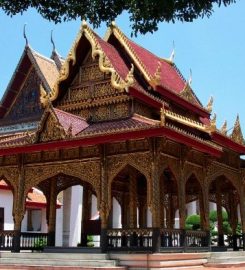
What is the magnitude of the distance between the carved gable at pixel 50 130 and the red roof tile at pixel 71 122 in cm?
15

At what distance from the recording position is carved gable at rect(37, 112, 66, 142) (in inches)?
578

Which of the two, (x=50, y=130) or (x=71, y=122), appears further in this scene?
(x=71, y=122)

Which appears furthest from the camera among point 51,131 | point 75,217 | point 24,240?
A: point 75,217

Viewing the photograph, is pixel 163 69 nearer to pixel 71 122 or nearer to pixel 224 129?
pixel 224 129

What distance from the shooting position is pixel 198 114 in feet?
60.4

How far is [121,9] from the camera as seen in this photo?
25.6ft

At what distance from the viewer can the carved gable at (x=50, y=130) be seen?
48.2 feet

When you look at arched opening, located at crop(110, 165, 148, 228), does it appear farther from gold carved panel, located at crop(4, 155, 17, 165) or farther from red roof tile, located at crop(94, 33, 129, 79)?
gold carved panel, located at crop(4, 155, 17, 165)

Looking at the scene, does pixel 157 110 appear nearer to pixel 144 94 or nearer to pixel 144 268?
pixel 144 94

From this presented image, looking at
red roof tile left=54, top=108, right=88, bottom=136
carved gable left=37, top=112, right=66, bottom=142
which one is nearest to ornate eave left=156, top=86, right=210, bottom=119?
red roof tile left=54, top=108, right=88, bottom=136

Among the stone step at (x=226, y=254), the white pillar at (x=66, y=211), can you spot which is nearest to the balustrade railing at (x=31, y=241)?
the stone step at (x=226, y=254)

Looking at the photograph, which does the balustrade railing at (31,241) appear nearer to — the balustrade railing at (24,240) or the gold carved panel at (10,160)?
the balustrade railing at (24,240)

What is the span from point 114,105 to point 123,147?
6.44 ft

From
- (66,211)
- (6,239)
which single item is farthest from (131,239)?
(66,211)
